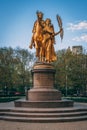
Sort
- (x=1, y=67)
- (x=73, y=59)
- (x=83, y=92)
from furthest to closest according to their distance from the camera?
(x=83, y=92), (x=73, y=59), (x=1, y=67)

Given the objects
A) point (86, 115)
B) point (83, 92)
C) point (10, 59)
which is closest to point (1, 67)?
point (10, 59)

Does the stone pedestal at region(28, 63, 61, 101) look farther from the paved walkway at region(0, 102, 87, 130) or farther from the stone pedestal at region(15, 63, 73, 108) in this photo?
the paved walkway at region(0, 102, 87, 130)

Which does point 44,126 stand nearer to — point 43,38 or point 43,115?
point 43,115

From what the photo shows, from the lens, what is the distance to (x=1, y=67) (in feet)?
194

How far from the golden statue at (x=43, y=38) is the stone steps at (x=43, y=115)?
27.1 ft

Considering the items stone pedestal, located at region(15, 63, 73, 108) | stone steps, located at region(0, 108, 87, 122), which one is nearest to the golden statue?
stone pedestal, located at region(15, 63, 73, 108)

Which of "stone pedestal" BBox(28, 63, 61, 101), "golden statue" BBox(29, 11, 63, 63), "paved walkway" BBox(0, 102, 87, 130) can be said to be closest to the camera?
"paved walkway" BBox(0, 102, 87, 130)

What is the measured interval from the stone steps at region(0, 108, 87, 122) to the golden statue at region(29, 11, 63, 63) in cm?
825

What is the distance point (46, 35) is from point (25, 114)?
10432mm

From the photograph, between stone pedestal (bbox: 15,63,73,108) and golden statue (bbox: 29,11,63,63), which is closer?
stone pedestal (bbox: 15,63,73,108)

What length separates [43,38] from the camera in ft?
94.7

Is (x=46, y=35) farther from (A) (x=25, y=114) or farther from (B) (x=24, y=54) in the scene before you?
(B) (x=24, y=54)

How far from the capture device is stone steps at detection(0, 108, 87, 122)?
19.9 m

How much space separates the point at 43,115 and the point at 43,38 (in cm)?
1034
